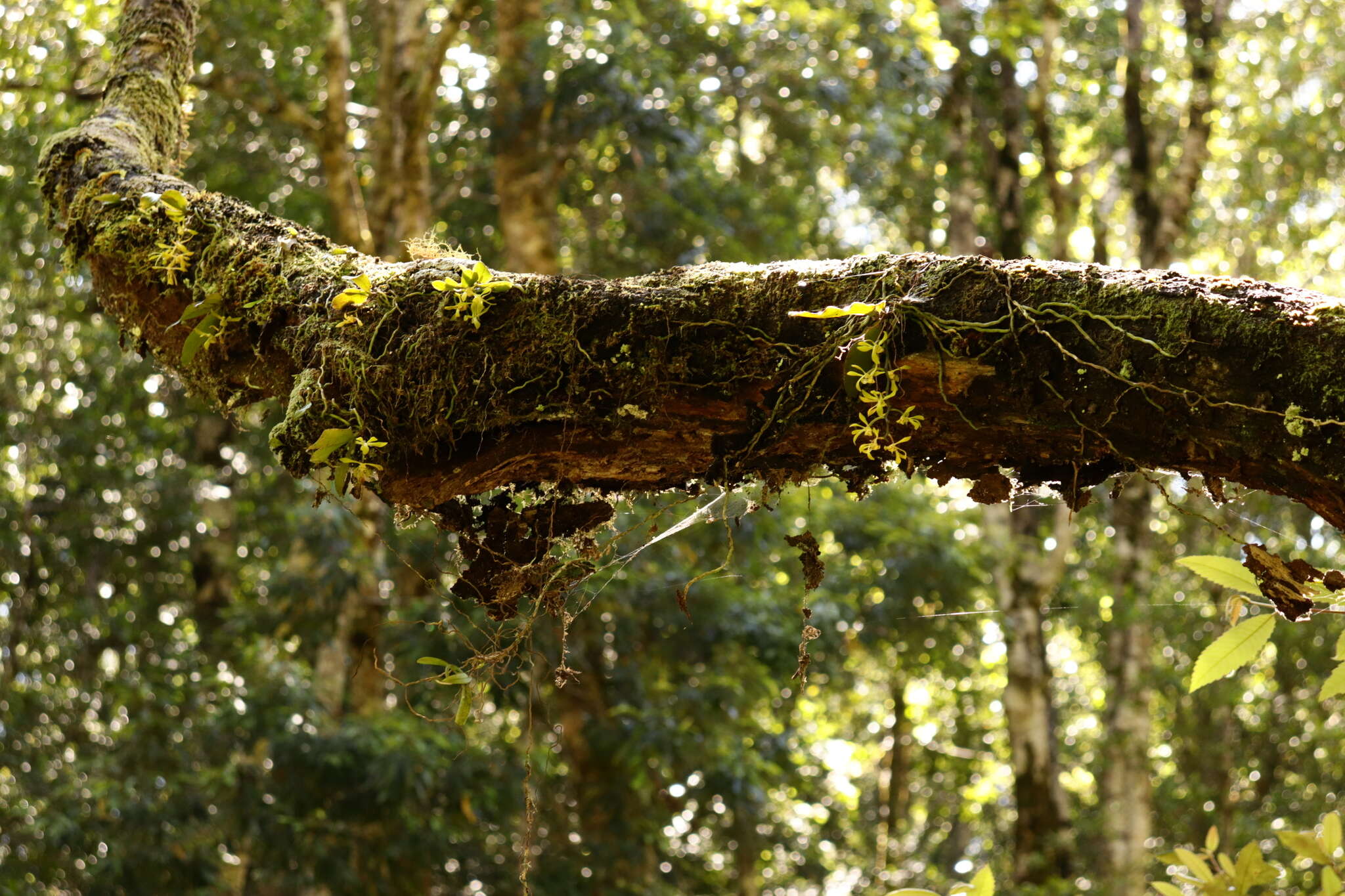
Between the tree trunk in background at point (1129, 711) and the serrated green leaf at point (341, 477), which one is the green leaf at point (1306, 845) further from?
the tree trunk in background at point (1129, 711)

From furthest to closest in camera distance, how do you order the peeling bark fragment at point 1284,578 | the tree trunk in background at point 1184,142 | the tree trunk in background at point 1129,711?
the tree trunk in background at point 1184,142, the tree trunk in background at point 1129,711, the peeling bark fragment at point 1284,578

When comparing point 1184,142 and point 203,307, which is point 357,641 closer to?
point 203,307

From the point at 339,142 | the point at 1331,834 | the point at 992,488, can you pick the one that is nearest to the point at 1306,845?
the point at 1331,834

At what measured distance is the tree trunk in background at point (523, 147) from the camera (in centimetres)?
658

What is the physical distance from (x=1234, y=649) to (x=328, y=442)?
137 cm

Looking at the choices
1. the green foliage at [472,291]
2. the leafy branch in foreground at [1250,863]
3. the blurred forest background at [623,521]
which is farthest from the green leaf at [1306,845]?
the blurred forest background at [623,521]

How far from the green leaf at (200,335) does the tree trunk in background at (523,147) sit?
490cm

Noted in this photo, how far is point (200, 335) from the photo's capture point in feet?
5.41

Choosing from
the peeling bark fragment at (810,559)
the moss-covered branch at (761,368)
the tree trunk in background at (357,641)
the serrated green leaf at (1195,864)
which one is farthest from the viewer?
the tree trunk in background at (357,641)

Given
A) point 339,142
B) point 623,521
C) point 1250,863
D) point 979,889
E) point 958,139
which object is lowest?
point 979,889

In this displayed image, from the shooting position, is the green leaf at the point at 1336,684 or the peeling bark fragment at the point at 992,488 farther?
the green leaf at the point at 1336,684

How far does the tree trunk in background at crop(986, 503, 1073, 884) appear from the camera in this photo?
7227 millimetres

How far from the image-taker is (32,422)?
24.8 feet

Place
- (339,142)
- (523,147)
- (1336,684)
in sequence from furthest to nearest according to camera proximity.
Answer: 1. (523,147)
2. (339,142)
3. (1336,684)
